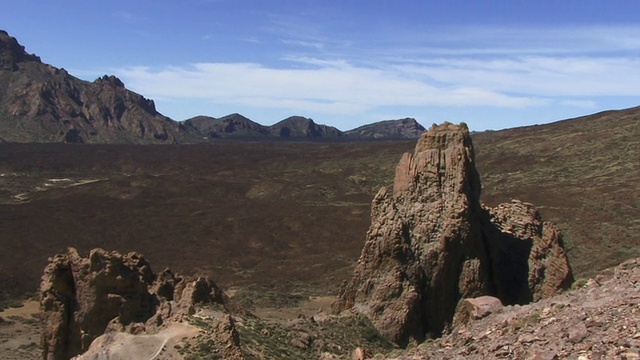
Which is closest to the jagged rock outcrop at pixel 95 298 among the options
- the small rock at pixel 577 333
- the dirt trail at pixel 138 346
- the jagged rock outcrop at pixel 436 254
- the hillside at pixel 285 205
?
the dirt trail at pixel 138 346

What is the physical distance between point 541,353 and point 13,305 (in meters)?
35.1

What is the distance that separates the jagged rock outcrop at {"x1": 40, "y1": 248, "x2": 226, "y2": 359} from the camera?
17.7 m

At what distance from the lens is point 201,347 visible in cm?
1370

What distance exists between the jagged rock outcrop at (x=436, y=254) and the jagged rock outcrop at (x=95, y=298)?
4.53 metres

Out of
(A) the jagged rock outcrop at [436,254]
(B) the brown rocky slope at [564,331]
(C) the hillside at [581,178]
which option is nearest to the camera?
(B) the brown rocky slope at [564,331]

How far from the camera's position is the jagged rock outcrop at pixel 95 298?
17703mm

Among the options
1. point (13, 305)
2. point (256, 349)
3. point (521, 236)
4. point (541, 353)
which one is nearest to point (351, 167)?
point (13, 305)

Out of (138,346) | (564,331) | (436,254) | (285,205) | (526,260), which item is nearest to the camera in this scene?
(564,331)

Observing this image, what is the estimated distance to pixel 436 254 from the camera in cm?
2011

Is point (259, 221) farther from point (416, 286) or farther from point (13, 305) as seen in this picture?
point (416, 286)

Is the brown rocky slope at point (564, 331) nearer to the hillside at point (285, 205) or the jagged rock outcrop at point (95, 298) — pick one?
the jagged rock outcrop at point (95, 298)

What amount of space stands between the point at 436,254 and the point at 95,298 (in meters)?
9.21

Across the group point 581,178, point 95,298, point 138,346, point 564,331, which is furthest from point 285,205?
point 564,331

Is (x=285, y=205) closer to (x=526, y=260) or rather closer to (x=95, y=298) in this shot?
(x=526, y=260)
